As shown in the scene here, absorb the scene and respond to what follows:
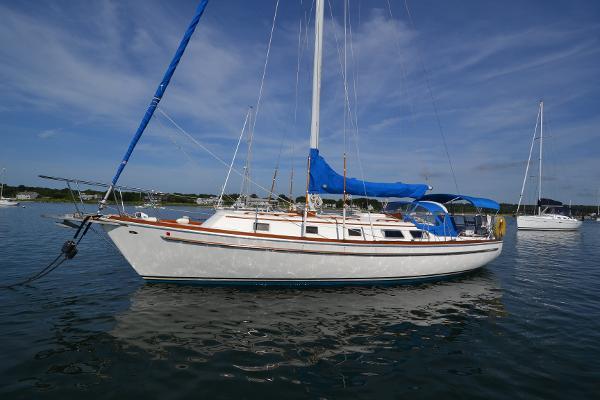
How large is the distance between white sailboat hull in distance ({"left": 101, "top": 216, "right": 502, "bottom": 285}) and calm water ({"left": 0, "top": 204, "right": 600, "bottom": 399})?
505 mm

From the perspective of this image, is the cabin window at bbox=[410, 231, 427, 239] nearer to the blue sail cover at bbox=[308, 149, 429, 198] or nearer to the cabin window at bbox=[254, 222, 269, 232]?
the blue sail cover at bbox=[308, 149, 429, 198]

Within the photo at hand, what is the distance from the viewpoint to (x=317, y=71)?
11914mm

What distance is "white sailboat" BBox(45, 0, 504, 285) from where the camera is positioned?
380 inches

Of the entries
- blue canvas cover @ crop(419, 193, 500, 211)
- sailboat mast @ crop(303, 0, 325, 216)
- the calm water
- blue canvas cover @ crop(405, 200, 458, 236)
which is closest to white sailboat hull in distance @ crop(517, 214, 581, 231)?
blue canvas cover @ crop(419, 193, 500, 211)

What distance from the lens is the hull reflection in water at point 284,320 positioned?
21.2 ft

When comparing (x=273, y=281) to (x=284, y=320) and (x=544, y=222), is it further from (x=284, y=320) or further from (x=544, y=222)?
(x=544, y=222)

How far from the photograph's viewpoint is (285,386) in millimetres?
5277

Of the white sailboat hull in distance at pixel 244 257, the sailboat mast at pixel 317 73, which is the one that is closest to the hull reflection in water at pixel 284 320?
the white sailboat hull in distance at pixel 244 257

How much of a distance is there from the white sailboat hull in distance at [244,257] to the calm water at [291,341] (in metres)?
0.50

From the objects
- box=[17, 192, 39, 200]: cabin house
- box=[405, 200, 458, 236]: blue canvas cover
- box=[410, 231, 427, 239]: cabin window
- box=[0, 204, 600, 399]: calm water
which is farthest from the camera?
box=[17, 192, 39, 200]: cabin house

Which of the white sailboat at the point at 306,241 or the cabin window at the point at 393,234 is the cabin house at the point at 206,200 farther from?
the cabin window at the point at 393,234

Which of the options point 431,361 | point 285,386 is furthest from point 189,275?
point 431,361

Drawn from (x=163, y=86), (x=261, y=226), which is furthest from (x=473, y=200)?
(x=163, y=86)

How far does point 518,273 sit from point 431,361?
39.3ft
